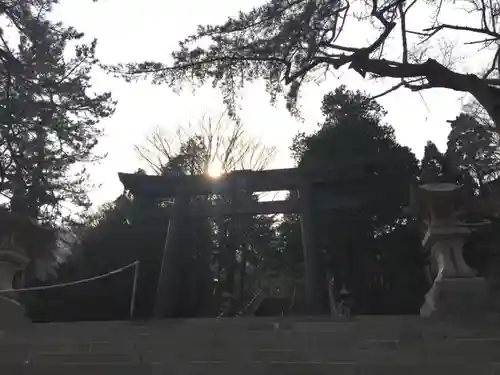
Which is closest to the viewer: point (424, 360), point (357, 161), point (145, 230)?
point (424, 360)

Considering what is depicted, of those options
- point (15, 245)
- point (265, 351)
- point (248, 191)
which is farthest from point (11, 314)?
point (248, 191)

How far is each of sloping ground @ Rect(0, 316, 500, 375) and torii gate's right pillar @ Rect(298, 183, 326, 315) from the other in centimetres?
454

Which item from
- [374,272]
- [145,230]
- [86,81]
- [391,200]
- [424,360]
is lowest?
[424,360]

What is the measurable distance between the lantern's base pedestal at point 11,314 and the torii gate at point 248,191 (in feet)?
13.4

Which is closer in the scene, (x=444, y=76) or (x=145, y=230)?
(x=444, y=76)

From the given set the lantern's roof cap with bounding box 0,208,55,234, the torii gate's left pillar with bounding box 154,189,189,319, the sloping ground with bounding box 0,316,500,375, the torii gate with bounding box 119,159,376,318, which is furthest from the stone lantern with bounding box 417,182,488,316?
the lantern's roof cap with bounding box 0,208,55,234

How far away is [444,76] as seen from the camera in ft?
22.5

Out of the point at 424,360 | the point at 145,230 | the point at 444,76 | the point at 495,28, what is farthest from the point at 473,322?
the point at 145,230

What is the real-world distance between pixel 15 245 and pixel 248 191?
522cm

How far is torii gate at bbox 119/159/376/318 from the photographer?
34.8 ft

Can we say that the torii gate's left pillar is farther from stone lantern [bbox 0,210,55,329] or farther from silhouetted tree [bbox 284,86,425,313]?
silhouetted tree [bbox 284,86,425,313]

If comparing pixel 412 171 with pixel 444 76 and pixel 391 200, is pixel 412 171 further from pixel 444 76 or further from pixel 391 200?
pixel 444 76

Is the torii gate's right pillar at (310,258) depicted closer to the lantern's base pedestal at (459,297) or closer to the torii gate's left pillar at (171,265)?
the torii gate's left pillar at (171,265)

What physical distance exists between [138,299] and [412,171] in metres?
8.39
